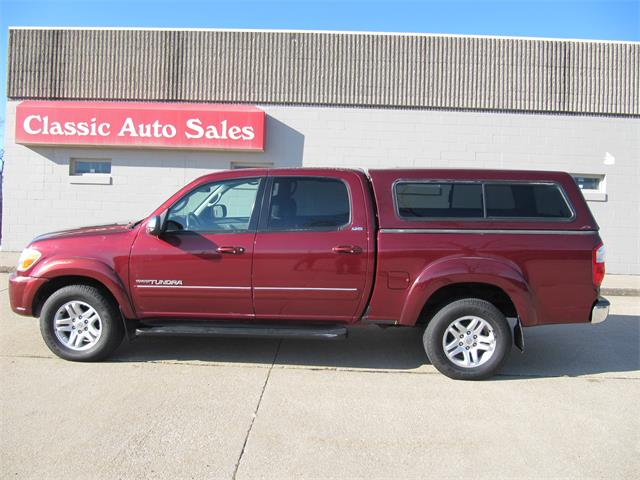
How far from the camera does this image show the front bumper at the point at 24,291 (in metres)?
4.52

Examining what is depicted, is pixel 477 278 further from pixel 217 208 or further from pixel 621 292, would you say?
pixel 621 292

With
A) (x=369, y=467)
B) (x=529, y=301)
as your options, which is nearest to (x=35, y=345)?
(x=369, y=467)

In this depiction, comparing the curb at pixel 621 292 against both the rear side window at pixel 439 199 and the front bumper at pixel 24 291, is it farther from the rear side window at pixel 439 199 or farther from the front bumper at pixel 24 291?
the front bumper at pixel 24 291

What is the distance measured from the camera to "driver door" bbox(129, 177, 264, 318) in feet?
14.3

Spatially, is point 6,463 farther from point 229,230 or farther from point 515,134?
point 515,134

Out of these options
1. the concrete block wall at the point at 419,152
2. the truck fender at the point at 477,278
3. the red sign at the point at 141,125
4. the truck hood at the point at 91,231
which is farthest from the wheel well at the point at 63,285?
the concrete block wall at the point at 419,152

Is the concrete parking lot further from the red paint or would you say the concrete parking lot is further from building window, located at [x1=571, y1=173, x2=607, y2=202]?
building window, located at [x1=571, y1=173, x2=607, y2=202]

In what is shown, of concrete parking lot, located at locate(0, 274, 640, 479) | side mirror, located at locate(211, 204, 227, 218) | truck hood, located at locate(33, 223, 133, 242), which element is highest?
side mirror, located at locate(211, 204, 227, 218)

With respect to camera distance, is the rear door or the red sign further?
the red sign

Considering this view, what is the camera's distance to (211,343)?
5.27 metres

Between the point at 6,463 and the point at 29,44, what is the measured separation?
1144 centimetres

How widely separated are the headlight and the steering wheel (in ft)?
4.72

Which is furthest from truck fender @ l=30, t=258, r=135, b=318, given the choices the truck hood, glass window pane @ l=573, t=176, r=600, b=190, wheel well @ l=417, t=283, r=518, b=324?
glass window pane @ l=573, t=176, r=600, b=190

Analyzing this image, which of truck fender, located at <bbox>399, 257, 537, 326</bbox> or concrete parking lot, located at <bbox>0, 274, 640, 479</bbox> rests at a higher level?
truck fender, located at <bbox>399, 257, 537, 326</bbox>
